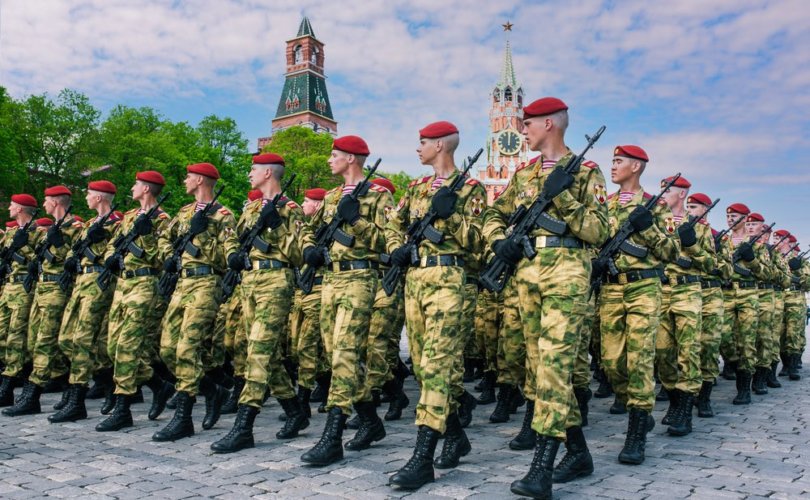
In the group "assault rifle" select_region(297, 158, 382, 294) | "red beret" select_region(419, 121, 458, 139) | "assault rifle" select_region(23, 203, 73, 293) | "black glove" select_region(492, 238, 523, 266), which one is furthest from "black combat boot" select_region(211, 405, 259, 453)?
"assault rifle" select_region(23, 203, 73, 293)

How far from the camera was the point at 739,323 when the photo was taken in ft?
31.1

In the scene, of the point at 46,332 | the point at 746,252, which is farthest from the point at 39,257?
the point at 746,252

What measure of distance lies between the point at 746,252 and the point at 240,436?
24.5 ft

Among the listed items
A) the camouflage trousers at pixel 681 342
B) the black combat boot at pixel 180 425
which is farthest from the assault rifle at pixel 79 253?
the camouflage trousers at pixel 681 342

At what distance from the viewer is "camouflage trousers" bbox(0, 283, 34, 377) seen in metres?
8.26

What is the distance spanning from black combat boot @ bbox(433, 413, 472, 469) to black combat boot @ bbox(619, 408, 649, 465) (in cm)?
123

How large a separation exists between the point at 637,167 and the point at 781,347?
730 centimetres

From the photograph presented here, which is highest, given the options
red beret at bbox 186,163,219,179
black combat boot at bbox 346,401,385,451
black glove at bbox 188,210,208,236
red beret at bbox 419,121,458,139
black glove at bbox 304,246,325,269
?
red beret at bbox 186,163,219,179

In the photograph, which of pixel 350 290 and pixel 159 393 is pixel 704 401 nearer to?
pixel 350 290

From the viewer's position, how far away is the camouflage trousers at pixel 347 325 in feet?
17.8

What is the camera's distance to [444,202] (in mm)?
5086

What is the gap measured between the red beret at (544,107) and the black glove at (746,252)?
5.89m

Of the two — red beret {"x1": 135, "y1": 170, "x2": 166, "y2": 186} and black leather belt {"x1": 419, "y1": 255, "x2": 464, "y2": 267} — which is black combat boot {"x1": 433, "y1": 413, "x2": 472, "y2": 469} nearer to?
black leather belt {"x1": 419, "y1": 255, "x2": 464, "y2": 267}

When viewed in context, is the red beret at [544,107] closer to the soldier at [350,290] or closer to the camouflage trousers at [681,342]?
the soldier at [350,290]
